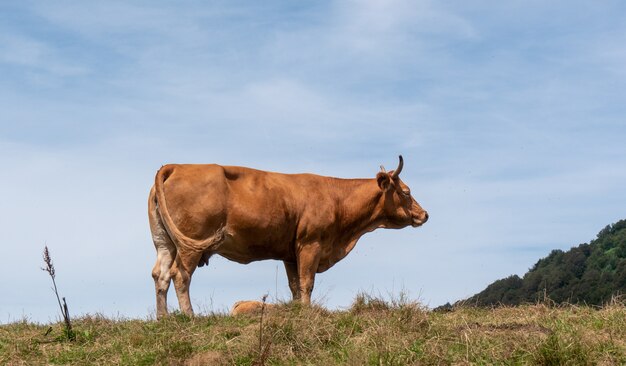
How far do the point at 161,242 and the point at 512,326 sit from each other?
594 cm

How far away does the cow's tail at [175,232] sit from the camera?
47.8 feet

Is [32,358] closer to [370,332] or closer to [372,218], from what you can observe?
[370,332]

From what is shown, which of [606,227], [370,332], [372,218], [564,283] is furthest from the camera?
[606,227]

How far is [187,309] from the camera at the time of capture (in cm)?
1460

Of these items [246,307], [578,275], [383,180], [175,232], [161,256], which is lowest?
[246,307]

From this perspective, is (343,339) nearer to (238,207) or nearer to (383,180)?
(238,207)

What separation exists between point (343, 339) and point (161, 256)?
4561 mm

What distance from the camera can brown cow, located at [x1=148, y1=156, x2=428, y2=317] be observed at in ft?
48.9

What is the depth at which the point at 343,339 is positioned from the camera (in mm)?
11625

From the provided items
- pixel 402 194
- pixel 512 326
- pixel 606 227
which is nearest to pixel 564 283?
pixel 606 227

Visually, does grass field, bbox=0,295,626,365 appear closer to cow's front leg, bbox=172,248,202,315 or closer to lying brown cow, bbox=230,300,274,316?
lying brown cow, bbox=230,300,274,316

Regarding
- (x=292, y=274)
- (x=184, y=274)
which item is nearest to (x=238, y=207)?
(x=184, y=274)

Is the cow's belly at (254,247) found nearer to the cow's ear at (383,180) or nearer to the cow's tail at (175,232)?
the cow's tail at (175,232)

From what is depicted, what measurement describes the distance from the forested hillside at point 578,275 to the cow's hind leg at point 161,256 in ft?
143
